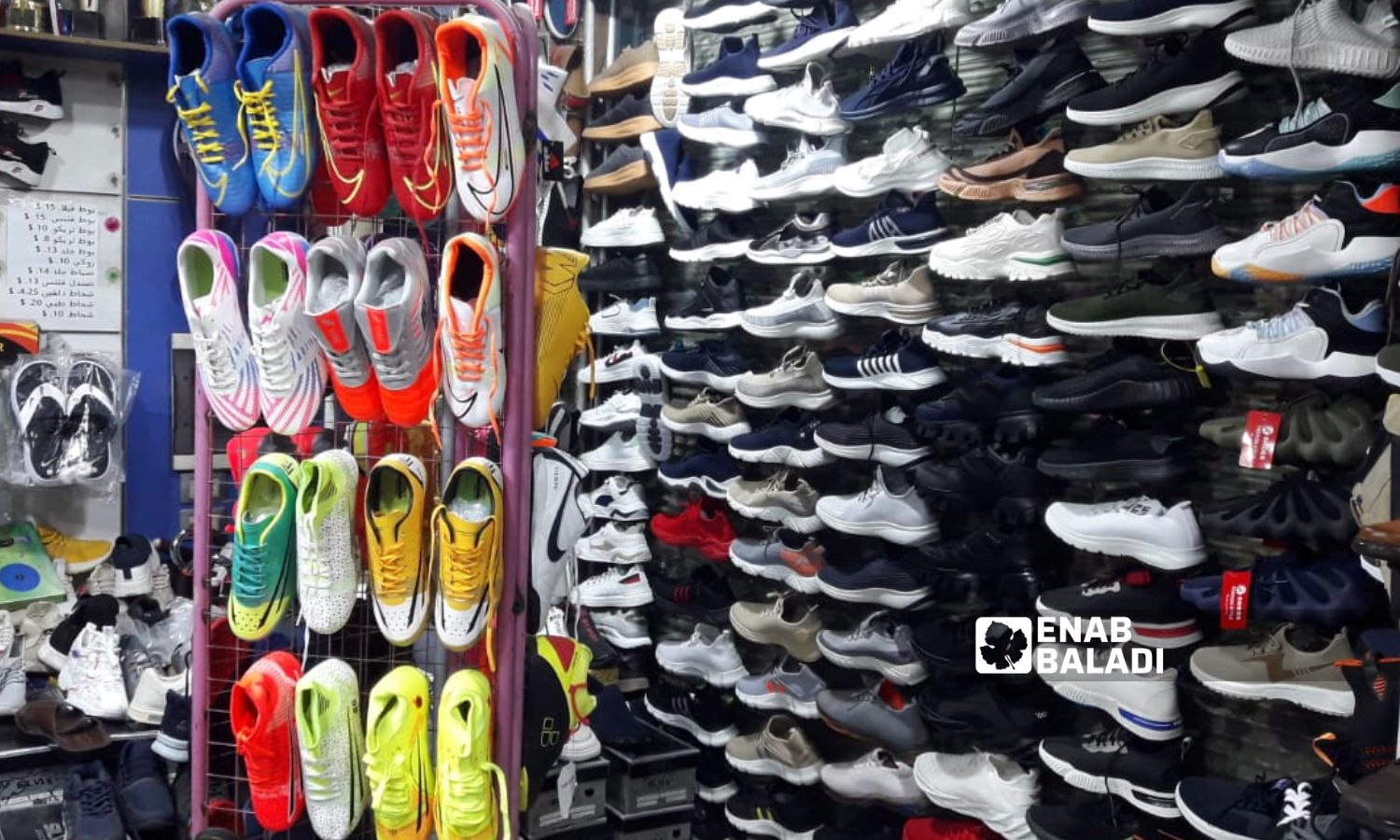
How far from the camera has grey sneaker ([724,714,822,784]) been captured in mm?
3908

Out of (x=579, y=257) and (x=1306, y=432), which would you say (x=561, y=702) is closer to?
(x=579, y=257)

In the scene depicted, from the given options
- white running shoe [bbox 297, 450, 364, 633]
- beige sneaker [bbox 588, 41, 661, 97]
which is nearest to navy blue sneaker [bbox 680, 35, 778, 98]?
beige sneaker [bbox 588, 41, 661, 97]

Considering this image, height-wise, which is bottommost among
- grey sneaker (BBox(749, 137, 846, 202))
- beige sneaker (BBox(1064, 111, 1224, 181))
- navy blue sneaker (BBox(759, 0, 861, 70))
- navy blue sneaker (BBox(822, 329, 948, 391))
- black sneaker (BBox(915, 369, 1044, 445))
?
black sneaker (BBox(915, 369, 1044, 445))

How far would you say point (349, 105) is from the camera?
2.49 meters

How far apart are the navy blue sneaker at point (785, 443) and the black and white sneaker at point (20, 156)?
100 inches

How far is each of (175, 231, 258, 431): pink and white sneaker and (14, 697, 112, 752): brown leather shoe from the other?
1.45 m

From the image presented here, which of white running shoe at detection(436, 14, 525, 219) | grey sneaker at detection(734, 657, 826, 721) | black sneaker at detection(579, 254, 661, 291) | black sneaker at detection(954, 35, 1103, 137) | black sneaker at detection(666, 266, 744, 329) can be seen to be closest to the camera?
white running shoe at detection(436, 14, 525, 219)

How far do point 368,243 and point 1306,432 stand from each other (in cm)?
203

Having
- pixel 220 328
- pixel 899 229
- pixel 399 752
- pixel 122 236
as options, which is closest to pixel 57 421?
pixel 122 236

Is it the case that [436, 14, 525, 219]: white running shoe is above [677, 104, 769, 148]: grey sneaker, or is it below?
below

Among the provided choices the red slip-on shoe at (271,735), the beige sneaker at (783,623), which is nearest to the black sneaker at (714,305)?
the beige sneaker at (783,623)

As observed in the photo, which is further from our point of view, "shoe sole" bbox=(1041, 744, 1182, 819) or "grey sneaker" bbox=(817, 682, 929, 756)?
"grey sneaker" bbox=(817, 682, 929, 756)

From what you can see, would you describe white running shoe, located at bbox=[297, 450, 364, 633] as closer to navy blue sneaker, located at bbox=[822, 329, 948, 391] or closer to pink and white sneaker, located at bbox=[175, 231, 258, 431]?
pink and white sneaker, located at bbox=[175, 231, 258, 431]

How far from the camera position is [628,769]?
12.4 feet
